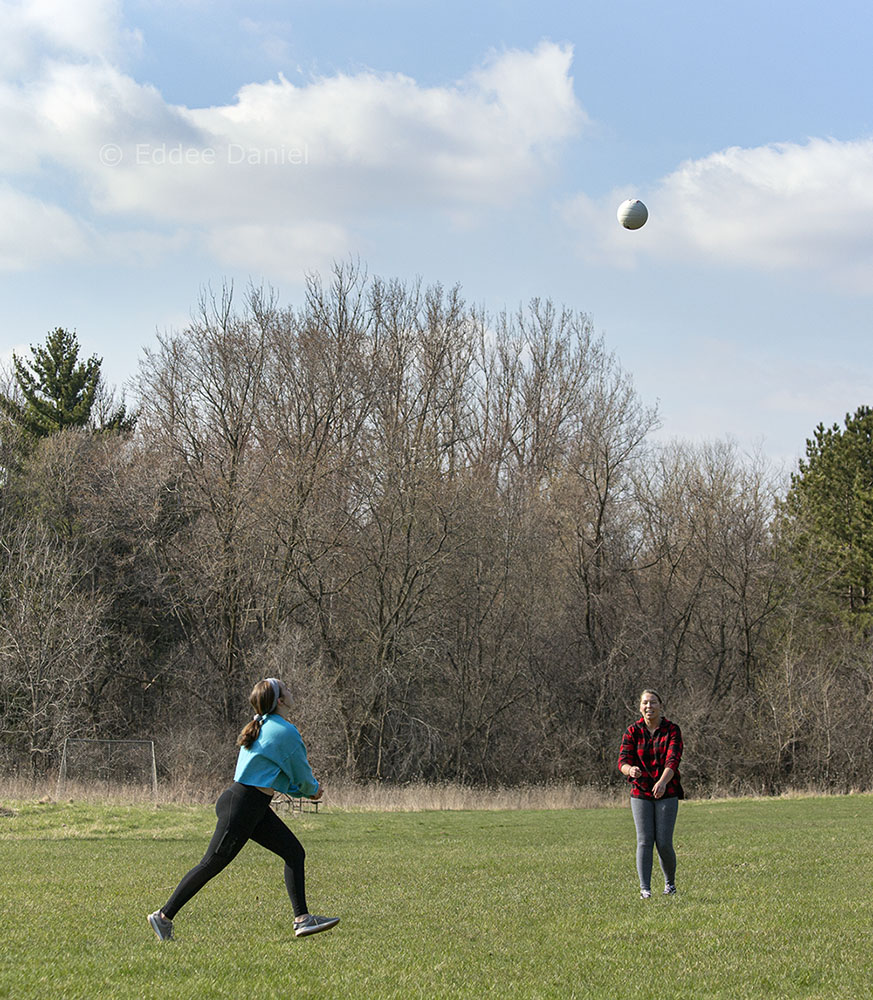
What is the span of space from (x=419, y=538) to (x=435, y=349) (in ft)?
34.8

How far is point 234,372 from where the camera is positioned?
4359cm

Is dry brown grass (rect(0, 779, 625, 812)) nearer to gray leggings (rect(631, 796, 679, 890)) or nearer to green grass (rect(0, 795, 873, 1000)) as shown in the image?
green grass (rect(0, 795, 873, 1000))

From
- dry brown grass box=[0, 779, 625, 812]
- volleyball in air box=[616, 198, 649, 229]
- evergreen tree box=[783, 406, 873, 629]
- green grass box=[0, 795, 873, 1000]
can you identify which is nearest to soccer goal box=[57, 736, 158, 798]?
dry brown grass box=[0, 779, 625, 812]

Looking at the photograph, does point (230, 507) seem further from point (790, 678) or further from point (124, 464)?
point (790, 678)

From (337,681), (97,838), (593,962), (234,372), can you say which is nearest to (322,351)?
(234,372)

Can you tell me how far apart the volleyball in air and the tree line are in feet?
72.8

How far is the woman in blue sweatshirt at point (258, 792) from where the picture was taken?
7355 mm

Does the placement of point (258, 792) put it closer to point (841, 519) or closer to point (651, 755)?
point (651, 755)

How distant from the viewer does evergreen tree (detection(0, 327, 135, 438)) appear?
46.3m

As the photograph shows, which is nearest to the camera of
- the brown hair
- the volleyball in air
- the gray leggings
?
the brown hair

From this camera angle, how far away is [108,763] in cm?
3073

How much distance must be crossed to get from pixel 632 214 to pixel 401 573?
24.5m

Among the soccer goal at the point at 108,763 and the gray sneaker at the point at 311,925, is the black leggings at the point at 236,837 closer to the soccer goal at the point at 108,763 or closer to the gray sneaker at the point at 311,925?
the gray sneaker at the point at 311,925

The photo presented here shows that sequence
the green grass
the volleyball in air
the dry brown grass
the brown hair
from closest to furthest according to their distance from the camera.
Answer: the green grass, the brown hair, the volleyball in air, the dry brown grass
